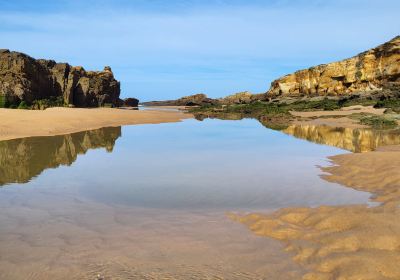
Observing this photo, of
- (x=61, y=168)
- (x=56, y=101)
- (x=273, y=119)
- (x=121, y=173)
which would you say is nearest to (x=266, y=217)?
(x=121, y=173)

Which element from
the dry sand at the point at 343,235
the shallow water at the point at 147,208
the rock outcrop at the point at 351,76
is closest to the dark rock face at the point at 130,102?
the rock outcrop at the point at 351,76

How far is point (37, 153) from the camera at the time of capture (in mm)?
12258

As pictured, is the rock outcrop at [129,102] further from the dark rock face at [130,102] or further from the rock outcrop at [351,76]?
the rock outcrop at [351,76]

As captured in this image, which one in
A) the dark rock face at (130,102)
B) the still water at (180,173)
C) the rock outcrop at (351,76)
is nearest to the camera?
the still water at (180,173)

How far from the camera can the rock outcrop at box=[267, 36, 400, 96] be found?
1927 inches

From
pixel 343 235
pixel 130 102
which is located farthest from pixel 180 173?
pixel 130 102

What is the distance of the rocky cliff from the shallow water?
25.5 m

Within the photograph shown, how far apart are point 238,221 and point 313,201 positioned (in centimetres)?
183

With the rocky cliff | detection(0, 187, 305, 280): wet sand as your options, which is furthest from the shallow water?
the rocky cliff

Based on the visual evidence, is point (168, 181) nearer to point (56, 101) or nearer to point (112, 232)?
point (112, 232)

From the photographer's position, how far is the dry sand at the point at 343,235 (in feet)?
12.3

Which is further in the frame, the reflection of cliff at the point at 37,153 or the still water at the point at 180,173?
the reflection of cliff at the point at 37,153

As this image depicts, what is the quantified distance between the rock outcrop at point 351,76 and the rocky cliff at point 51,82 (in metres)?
28.3

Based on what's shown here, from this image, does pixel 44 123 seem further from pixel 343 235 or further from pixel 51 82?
pixel 51 82
